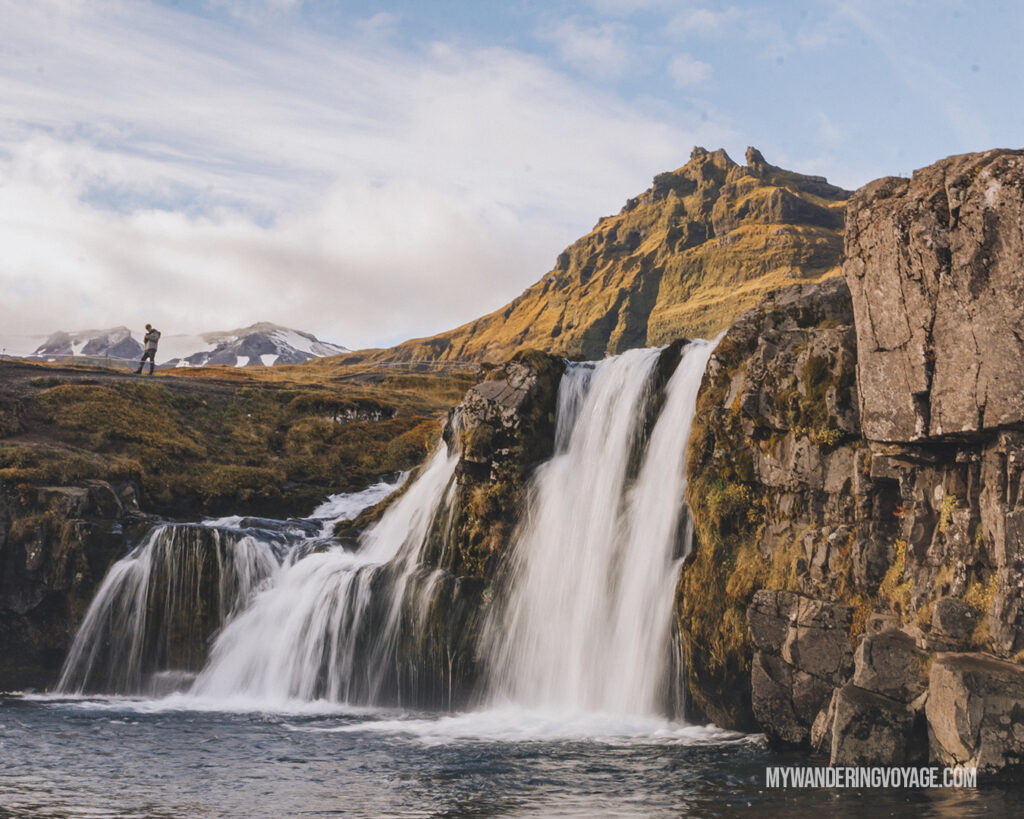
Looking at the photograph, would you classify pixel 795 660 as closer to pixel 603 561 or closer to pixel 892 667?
pixel 892 667

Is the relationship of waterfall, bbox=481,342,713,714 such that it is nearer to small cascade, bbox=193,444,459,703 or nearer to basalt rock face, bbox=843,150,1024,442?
small cascade, bbox=193,444,459,703

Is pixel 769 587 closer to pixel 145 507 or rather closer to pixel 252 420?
pixel 145 507

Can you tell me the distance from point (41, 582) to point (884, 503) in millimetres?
28443

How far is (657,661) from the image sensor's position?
73.8 ft

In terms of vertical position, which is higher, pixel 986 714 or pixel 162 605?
pixel 986 714

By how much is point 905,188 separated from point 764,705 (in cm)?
1185

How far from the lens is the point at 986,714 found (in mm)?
14289

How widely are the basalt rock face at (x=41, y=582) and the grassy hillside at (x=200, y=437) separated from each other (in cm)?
211

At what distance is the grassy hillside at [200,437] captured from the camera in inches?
1513

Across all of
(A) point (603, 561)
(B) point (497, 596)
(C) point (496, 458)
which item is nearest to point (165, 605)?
(B) point (497, 596)

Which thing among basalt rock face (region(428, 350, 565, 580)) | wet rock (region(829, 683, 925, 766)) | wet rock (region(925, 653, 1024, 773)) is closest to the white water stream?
basalt rock face (region(428, 350, 565, 580))

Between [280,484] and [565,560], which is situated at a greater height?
[280,484]

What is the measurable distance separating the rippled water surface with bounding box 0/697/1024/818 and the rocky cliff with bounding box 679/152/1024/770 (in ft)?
4.88

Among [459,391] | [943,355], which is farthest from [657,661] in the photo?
[459,391]
